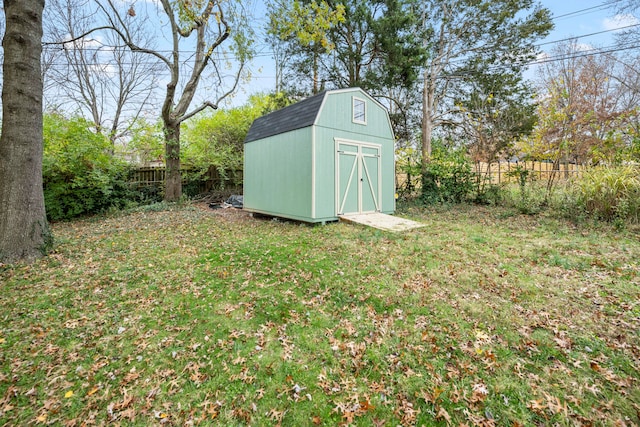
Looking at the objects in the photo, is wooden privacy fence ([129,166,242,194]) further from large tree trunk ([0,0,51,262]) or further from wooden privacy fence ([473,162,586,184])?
wooden privacy fence ([473,162,586,184])

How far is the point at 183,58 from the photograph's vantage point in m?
9.88

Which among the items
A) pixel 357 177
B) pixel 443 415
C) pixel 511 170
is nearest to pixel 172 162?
pixel 357 177

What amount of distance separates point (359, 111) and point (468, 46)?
839cm

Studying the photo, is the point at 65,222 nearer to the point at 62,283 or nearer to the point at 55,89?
the point at 62,283

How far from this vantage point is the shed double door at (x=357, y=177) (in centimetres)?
779

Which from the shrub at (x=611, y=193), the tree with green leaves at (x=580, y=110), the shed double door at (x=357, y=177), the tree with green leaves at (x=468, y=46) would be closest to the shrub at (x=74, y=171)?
the shed double door at (x=357, y=177)

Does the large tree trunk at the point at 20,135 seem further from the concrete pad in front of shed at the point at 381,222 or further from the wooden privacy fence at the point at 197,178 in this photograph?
the wooden privacy fence at the point at 197,178

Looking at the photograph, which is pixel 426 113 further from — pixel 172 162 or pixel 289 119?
pixel 172 162

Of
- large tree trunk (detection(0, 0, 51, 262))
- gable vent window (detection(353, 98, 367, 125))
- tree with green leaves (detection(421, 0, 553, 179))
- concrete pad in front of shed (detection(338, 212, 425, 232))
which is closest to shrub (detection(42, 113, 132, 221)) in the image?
large tree trunk (detection(0, 0, 51, 262))

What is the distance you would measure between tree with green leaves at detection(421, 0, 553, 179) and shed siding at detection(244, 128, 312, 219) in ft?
18.8

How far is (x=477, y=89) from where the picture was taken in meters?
12.7

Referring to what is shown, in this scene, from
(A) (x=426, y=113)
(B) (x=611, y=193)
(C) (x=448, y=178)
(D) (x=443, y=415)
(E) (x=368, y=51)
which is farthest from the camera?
(A) (x=426, y=113)

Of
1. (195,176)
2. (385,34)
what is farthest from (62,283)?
(385,34)

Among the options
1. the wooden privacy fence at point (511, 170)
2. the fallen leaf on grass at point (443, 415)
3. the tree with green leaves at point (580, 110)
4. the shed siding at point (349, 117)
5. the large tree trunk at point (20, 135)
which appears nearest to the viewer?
the fallen leaf on grass at point (443, 415)
